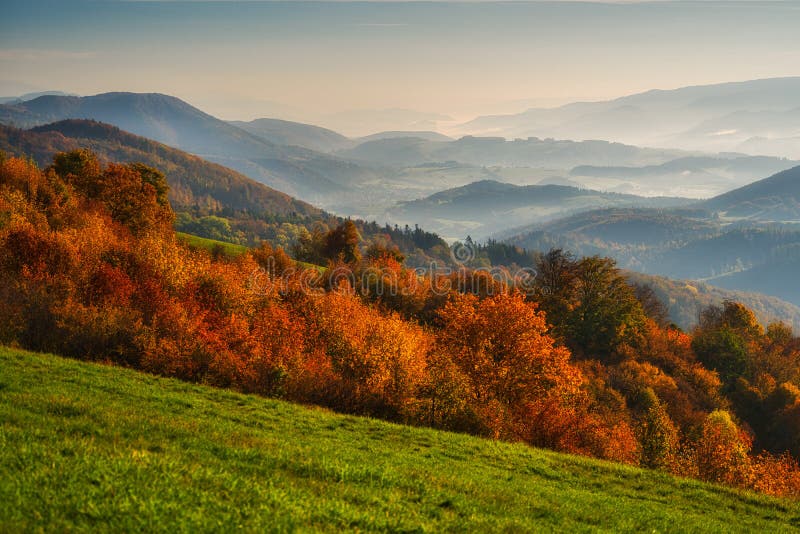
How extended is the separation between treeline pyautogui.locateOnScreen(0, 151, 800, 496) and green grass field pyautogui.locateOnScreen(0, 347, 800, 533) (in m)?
11.1

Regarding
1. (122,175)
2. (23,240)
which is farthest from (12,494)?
(122,175)

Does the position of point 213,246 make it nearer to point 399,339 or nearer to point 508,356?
point 399,339

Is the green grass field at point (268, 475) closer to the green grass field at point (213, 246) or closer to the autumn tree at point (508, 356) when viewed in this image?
the autumn tree at point (508, 356)

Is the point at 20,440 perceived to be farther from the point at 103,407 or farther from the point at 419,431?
the point at 419,431

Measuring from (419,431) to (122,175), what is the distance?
85.6 m

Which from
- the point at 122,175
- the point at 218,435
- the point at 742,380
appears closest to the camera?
the point at 218,435

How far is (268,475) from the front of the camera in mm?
15781

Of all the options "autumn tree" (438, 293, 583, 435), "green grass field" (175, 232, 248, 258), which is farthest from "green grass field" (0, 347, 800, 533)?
"green grass field" (175, 232, 248, 258)

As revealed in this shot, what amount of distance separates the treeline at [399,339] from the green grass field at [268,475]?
438 inches

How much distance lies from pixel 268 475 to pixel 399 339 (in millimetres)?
38077

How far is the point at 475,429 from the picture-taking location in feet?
131

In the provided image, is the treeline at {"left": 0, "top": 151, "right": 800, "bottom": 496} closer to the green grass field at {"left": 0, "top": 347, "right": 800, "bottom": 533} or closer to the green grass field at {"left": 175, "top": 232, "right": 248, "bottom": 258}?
the green grass field at {"left": 175, "top": 232, "right": 248, "bottom": 258}

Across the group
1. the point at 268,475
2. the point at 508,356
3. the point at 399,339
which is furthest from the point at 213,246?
the point at 268,475

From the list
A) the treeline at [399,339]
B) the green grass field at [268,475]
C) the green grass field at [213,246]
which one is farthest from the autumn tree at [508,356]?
the green grass field at [213,246]
